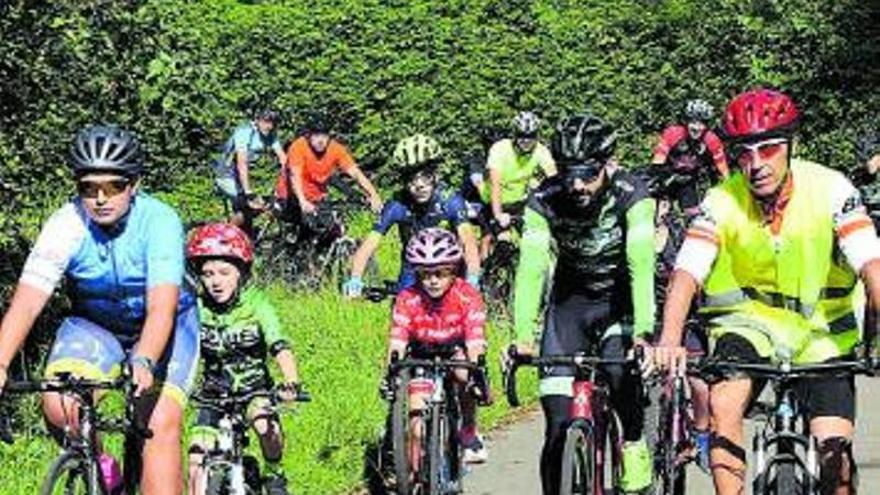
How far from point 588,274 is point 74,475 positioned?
297 cm

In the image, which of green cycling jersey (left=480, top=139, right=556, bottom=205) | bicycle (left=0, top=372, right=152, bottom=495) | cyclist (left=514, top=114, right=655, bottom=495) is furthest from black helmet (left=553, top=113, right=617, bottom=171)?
green cycling jersey (left=480, top=139, right=556, bottom=205)

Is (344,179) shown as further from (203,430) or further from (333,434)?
(203,430)

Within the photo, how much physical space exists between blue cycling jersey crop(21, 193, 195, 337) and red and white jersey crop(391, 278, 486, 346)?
3.29m

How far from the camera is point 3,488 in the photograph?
11484 mm

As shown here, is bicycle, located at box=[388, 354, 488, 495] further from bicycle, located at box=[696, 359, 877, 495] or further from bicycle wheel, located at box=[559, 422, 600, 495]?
bicycle, located at box=[696, 359, 877, 495]

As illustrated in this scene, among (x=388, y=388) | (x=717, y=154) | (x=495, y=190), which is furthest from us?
(x=495, y=190)

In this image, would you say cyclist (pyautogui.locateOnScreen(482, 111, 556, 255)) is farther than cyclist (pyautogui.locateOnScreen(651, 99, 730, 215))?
Yes

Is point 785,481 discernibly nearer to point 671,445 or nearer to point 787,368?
point 787,368

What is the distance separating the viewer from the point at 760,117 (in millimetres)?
8211

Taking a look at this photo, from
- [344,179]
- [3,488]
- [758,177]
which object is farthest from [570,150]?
[344,179]

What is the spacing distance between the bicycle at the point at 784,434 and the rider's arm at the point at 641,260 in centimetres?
142

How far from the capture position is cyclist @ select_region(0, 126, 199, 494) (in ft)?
27.3

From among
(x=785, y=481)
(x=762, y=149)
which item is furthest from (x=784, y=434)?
(x=762, y=149)

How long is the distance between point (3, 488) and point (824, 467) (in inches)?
200
